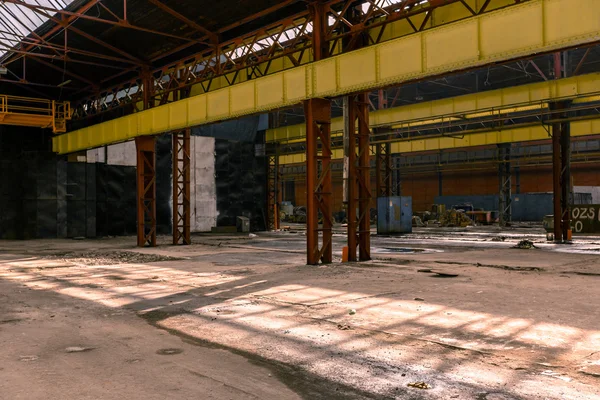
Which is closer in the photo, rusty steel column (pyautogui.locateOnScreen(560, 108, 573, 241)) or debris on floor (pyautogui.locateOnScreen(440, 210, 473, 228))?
rusty steel column (pyautogui.locateOnScreen(560, 108, 573, 241))

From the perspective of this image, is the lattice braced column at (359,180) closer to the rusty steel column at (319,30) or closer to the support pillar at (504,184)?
the rusty steel column at (319,30)

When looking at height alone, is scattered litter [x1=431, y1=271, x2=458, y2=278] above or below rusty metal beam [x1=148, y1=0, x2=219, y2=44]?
below

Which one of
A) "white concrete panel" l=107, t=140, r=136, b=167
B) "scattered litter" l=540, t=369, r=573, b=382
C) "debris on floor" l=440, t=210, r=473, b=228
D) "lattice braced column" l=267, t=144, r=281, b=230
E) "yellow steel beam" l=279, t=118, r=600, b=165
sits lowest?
"scattered litter" l=540, t=369, r=573, b=382

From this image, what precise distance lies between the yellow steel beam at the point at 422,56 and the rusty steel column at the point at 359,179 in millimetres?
1510

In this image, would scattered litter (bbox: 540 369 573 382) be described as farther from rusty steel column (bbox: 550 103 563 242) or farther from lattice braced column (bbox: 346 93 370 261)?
rusty steel column (bbox: 550 103 563 242)

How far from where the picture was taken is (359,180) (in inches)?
605

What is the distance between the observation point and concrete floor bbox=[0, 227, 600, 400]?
4.61 metres

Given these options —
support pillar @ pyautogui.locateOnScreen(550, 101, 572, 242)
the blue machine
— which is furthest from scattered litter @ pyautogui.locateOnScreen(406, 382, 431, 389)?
the blue machine

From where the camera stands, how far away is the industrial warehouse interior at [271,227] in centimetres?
518

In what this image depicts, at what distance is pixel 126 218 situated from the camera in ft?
101

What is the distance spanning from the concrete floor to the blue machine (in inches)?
622

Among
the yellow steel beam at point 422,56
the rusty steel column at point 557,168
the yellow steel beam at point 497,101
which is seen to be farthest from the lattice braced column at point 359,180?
the rusty steel column at point 557,168

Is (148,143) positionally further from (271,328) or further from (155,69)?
(271,328)

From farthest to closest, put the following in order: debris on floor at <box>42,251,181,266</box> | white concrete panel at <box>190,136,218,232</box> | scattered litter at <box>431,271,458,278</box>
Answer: white concrete panel at <box>190,136,218,232</box>
debris on floor at <box>42,251,181,266</box>
scattered litter at <box>431,271,458,278</box>
